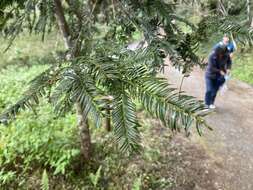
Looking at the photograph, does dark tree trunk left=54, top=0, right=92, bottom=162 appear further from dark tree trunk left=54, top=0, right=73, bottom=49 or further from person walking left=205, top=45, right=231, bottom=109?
person walking left=205, top=45, right=231, bottom=109

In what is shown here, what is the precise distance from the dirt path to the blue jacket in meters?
1.08

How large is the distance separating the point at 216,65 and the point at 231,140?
167cm

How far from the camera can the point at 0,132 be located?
5.55m

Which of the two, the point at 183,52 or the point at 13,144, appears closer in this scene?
the point at 183,52

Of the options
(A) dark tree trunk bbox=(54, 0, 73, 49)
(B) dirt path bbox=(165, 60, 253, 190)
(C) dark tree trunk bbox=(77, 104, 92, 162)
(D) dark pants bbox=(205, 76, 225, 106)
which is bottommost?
(B) dirt path bbox=(165, 60, 253, 190)

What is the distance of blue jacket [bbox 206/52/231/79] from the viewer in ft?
21.1

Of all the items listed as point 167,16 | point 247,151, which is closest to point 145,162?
point 247,151

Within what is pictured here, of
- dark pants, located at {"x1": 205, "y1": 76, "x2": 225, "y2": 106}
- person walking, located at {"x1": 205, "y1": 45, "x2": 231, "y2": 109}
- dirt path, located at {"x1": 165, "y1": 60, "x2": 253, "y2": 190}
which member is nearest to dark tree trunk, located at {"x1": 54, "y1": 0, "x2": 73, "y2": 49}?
dirt path, located at {"x1": 165, "y1": 60, "x2": 253, "y2": 190}

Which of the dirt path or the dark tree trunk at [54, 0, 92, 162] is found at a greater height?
the dark tree trunk at [54, 0, 92, 162]

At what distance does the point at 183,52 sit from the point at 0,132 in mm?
4763

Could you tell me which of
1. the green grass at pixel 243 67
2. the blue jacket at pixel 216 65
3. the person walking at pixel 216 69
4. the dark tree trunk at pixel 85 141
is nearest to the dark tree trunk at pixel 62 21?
the dark tree trunk at pixel 85 141

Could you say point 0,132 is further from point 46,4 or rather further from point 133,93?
point 133,93

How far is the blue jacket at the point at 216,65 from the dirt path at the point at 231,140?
42.4 inches

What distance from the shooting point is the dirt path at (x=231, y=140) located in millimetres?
5242
